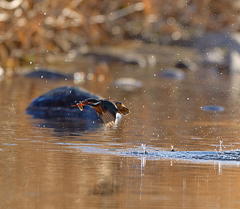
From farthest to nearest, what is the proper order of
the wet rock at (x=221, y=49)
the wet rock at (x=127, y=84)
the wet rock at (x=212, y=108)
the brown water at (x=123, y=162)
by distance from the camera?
the wet rock at (x=221, y=49) → the wet rock at (x=127, y=84) → the wet rock at (x=212, y=108) → the brown water at (x=123, y=162)

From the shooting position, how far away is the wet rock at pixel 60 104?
376 inches

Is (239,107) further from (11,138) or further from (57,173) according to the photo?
(57,173)

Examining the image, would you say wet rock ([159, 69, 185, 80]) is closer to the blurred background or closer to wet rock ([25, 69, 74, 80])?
wet rock ([25, 69, 74, 80])

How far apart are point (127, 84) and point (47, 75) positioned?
1.61m

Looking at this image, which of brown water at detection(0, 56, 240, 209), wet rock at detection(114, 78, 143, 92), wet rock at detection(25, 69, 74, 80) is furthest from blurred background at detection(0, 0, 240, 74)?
brown water at detection(0, 56, 240, 209)

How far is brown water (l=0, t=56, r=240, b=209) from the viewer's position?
4855 millimetres

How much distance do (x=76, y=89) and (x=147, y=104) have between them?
→ 101cm

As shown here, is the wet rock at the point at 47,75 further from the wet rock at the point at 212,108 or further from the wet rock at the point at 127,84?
the wet rock at the point at 212,108

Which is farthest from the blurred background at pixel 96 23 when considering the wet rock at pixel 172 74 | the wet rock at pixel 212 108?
the wet rock at pixel 212 108

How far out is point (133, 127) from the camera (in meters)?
8.44

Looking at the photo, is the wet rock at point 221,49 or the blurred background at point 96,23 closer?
the blurred background at point 96,23

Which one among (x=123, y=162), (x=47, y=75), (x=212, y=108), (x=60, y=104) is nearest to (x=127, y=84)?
(x=47, y=75)

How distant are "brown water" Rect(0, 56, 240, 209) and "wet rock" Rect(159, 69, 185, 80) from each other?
14.8 ft

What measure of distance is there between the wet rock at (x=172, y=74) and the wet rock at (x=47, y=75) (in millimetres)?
1860
